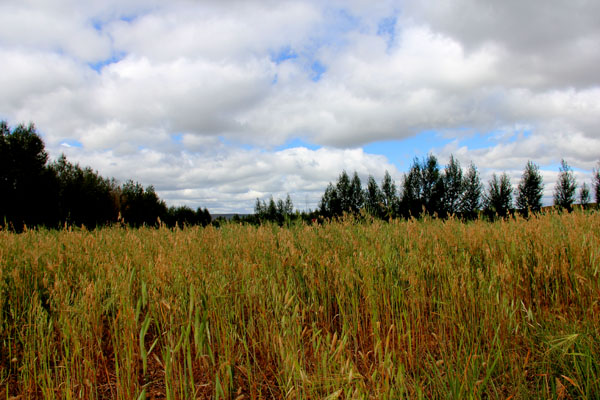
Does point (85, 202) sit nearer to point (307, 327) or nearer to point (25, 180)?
point (25, 180)

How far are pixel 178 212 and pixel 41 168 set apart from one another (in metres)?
13.4

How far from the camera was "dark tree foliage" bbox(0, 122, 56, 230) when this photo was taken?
19234mm

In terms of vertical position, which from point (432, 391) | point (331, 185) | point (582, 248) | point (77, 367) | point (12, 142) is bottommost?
point (432, 391)

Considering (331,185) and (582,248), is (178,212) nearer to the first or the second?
(331,185)

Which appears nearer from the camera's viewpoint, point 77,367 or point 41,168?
point 77,367

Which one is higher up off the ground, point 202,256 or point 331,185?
point 331,185

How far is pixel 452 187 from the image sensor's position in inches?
1219

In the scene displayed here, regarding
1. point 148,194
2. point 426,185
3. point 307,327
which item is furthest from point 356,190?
point 307,327

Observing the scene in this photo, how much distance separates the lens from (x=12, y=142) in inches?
878

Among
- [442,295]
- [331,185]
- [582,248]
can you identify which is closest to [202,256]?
[442,295]

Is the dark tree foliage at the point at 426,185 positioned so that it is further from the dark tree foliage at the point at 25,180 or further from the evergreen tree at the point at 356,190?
the dark tree foliage at the point at 25,180

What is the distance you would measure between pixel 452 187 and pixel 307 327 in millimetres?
31086

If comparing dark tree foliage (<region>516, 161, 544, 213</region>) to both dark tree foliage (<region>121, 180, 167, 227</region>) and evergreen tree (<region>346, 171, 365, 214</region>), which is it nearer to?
evergreen tree (<region>346, 171, 365, 214</region>)

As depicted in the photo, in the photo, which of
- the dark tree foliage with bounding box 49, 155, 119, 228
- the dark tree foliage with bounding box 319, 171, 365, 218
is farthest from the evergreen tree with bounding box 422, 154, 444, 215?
the dark tree foliage with bounding box 49, 155, 119, 228
